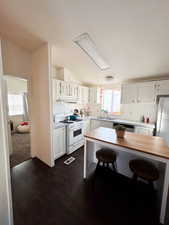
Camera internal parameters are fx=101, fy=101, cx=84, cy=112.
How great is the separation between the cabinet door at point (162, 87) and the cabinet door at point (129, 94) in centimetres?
58

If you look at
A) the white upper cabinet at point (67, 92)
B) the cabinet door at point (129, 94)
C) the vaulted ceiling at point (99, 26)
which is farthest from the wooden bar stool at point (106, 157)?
the vaulted ceiling at point (99, 26)

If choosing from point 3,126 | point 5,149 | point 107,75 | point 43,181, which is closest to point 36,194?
point 43,181

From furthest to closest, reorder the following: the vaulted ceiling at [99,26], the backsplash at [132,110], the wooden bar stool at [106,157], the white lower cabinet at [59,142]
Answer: the backsplash at [132,110] < the white lower cabinet at [59,142] < the wooden bar stool at [106,157] < the vaulted ceiling at [99,26]

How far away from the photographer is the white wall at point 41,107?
2.19 metres

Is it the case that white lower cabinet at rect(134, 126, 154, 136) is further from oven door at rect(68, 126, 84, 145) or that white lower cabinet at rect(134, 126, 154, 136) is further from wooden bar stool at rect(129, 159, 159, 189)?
oven door at rect(68, 126, 84, 145)

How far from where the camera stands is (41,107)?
94.5 inches

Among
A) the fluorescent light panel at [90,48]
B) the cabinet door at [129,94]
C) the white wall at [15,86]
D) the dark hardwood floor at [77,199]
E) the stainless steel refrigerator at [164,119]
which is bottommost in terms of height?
the dark hardwood floor at [77,199]

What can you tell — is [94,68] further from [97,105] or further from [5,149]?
[5,149]

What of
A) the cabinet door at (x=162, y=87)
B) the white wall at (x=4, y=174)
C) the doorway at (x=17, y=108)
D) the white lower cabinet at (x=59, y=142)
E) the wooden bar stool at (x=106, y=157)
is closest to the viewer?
the white wall at (x=4, y=174)

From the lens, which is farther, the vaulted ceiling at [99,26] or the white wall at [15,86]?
the white wall at [15,86]

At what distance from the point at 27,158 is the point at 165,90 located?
13.9 ft

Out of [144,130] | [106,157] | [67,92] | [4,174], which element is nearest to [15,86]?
[67,92]

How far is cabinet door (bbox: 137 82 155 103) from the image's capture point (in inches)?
119

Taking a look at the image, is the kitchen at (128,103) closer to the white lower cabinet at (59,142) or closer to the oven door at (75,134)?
the white lower cabinet at (59,142)
